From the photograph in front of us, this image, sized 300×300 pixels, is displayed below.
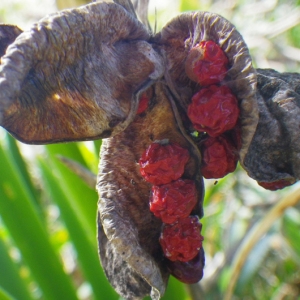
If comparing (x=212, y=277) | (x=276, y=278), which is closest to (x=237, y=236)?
(x=212, y=277)

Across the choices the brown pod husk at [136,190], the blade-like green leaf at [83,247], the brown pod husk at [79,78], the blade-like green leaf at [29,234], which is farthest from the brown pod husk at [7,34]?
the blade-like green leaf at [83,247]

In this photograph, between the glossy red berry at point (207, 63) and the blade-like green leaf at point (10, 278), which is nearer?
the glossy red berry at point (207, 63)

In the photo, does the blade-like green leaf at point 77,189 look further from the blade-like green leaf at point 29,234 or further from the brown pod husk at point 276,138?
the brown pod husk at point 276,138

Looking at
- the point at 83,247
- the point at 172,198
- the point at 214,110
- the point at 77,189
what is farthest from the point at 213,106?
the point at 83,247

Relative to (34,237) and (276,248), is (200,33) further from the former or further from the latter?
(276,248)

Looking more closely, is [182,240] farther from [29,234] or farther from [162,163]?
[29,234]

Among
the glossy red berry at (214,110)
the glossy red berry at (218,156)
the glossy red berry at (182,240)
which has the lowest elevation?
the glossy red berry at (182,240)

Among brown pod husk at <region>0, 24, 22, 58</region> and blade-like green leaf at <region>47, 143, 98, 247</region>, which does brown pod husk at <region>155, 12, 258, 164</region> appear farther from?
blade-like green leaf at <region>47, 143, 98, 247</region>
